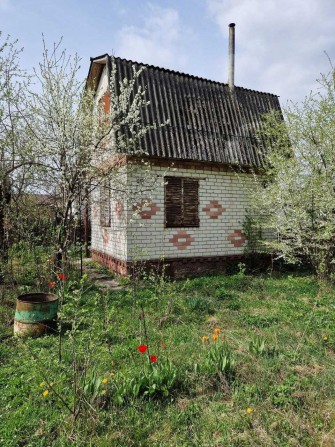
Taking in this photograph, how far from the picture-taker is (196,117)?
929 centimetres

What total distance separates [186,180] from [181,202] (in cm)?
66

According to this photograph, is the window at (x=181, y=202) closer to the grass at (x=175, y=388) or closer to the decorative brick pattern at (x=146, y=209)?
the decorative brick pattern at (x=146, y=209)

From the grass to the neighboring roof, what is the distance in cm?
520

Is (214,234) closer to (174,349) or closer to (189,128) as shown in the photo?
(189,128)

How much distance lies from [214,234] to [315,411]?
6531 mm

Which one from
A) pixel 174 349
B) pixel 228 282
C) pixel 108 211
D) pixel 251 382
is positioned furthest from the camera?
pixel 108 211

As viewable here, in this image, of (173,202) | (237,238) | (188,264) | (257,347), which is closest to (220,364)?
(257,347)

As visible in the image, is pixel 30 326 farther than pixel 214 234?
No

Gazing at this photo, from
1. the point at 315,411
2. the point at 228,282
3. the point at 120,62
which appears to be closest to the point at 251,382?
the point at 315,411

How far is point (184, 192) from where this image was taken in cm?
869

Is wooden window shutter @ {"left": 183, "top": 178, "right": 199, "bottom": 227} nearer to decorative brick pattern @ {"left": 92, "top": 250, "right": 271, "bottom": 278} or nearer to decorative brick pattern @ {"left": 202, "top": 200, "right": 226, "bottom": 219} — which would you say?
decorative brick pattern @ {"left": 202, "top": 200, "right": 226, "bottom": 219}

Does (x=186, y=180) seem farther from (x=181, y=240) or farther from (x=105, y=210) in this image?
(x=105, y=210)

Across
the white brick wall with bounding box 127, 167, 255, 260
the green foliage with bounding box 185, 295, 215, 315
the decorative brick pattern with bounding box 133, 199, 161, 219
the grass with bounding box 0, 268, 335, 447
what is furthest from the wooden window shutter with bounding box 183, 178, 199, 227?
the grass with bounding box 0, 268, 335, 447

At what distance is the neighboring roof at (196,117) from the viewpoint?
27.8ft
